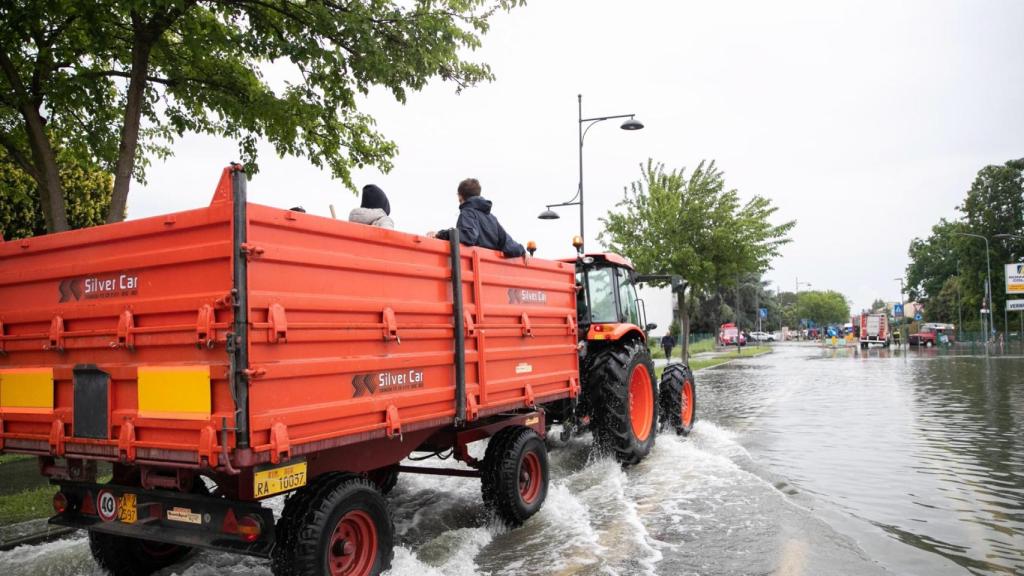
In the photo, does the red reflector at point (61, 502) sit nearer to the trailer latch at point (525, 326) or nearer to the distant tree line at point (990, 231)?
the trailer latch at point (525, 326)

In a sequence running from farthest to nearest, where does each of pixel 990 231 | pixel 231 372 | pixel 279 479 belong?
pixel 990 231
pixel 279 479
pixel 231 372

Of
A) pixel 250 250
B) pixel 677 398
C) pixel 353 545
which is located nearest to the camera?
pixel 250 250

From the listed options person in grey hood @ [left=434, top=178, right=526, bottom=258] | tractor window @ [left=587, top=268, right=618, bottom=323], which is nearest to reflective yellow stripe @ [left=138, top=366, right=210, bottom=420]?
person in grey hood @ [left=434, top=178, right=526, bottom=258]

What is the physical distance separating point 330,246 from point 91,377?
5.05 feet

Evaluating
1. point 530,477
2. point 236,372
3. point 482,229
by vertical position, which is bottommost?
point 530,477

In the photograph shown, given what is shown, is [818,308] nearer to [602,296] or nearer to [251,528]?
[602,296]

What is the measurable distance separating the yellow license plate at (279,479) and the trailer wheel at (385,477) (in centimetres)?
177

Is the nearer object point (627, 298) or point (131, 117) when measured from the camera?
point (131, 117)

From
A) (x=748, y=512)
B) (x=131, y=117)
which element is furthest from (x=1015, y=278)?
(x=131, y=117)

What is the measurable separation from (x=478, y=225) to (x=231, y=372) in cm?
283

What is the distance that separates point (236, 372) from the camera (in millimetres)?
3537

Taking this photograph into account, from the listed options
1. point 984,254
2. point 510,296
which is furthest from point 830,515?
point 984,254

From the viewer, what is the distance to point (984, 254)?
6856cm

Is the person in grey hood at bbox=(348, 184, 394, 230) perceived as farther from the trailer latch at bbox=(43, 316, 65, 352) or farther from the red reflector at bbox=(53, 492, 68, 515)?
the red reflector at bbox=(53, 492, 68, 515)
